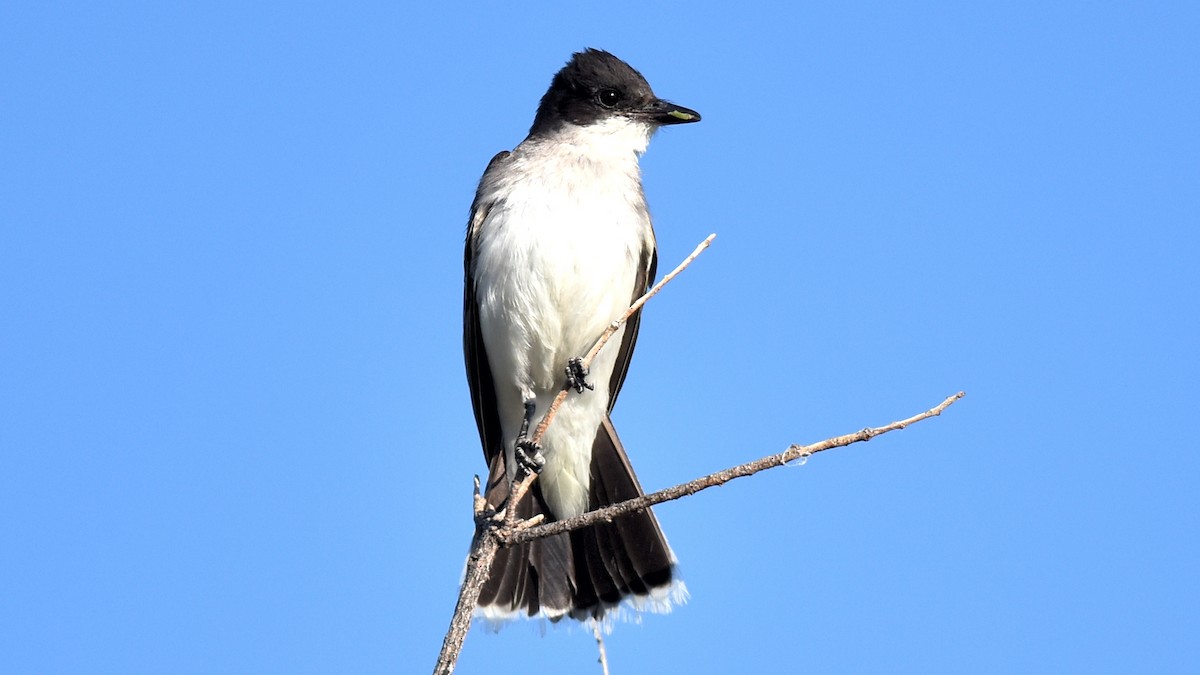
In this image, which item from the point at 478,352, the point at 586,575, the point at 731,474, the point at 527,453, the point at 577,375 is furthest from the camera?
the point at 478,352

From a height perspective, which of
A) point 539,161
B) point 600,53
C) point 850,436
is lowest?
point 850,436

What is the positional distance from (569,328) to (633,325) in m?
0.64

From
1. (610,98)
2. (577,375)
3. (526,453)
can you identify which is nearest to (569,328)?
(577,375)

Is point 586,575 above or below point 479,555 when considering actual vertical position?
below

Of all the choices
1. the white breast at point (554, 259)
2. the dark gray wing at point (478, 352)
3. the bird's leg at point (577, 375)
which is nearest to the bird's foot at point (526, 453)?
the bird's leg at point (577, 375)

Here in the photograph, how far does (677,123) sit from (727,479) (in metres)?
3.59

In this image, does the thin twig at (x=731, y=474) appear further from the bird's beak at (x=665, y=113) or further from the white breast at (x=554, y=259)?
the bird's beak at (x=665, y=113)

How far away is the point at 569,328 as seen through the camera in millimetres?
6523

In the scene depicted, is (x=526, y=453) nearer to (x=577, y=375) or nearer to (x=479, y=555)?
(x=577, y=375)

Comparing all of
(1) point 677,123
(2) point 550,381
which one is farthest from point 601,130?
(2) point 550,381

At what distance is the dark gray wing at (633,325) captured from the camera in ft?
22.2

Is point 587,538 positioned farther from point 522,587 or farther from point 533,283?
point 533,283

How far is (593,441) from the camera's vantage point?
280 inches

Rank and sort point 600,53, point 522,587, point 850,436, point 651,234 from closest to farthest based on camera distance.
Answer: point 850,436 → point 522,587 → point 651,234 → point 600,53
